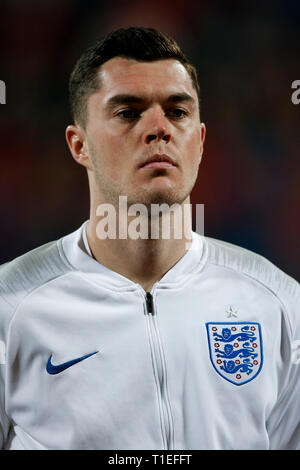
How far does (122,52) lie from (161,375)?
3.57 feet

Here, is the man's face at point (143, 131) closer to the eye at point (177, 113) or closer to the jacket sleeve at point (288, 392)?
the eye at point (177, 113)

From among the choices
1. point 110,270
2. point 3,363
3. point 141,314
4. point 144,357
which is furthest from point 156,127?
point 3,363

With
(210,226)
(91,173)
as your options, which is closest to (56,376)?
(91,173)

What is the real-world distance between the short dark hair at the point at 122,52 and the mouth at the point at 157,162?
1.10 feet

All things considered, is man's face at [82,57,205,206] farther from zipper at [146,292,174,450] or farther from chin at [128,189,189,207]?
zipper at [146,292,174,450]

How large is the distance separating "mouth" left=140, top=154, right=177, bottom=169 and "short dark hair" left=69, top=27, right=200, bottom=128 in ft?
1.10

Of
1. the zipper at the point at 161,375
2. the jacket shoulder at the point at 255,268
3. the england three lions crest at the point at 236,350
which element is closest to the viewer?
the zipper at the point at 161,375

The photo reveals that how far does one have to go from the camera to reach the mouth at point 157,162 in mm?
1984

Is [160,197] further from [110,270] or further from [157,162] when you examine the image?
[110,270]

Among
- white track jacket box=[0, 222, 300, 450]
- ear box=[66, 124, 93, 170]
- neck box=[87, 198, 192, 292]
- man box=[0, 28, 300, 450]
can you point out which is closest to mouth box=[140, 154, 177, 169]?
man box=[0, 28, 300, 450]

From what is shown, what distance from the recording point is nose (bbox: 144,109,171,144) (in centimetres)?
200

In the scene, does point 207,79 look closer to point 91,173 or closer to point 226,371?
point 91,173

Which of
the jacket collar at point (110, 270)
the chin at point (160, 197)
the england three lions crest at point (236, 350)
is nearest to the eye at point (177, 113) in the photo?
the chin at point (160, 197)

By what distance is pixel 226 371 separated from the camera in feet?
6.79
